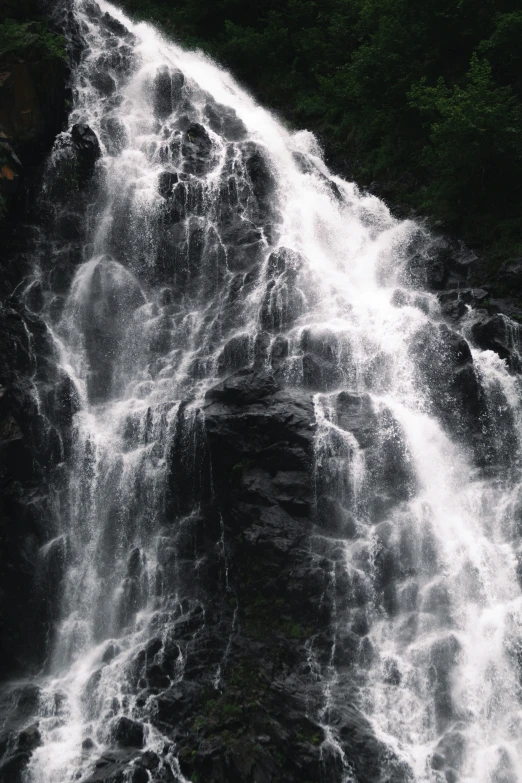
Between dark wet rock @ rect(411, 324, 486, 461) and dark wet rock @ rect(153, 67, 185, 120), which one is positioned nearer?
dark wet rock @ rect(411, 324, 486, 461)

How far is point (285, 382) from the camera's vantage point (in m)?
15.2

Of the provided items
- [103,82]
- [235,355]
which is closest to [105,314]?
[235,355]

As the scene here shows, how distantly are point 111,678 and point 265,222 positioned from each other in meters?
12.8

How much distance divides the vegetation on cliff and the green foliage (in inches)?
346

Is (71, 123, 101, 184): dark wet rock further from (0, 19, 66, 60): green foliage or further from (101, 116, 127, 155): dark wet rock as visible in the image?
(0, 19, 66, 60): green foliage

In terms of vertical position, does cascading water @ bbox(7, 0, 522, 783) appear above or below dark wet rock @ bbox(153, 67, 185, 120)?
below

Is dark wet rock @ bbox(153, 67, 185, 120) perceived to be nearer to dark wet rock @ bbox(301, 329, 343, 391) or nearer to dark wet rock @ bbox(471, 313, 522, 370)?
dark wet rock @ bbox(301, 329, 343, 391)

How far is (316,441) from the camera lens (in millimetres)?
13875

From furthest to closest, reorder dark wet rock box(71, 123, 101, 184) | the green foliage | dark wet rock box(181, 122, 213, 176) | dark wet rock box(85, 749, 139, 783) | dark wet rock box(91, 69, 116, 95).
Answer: dark wet rock box(91, 69, 116, 95) < dark wet rock box(181, 122, 213, 176) < dark wet rock box(71, 123, 101, 184) < the green foliage < dark wet rock box(85, 749, 139, 783)

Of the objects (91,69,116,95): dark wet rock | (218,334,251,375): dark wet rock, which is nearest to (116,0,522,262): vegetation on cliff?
(91,69,116,95): dark wet rock

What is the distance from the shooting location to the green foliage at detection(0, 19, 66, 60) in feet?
62.4

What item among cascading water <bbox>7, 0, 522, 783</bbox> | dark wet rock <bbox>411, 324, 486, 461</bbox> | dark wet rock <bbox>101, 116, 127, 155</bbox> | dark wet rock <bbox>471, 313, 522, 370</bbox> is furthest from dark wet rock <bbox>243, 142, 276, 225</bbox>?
dark wet rock <bbox>471, 313, 522, 370</bbox>

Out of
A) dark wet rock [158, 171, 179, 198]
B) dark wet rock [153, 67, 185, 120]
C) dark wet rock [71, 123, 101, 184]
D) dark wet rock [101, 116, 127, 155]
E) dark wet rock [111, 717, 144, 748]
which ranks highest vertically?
dark wet rock [153, 67, 185, 120]

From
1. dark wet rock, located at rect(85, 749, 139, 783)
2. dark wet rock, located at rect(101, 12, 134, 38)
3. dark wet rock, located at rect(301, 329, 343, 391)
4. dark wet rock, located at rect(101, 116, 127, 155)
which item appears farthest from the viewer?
dark wet rock, located at rect(101, 12, 134, 38)
